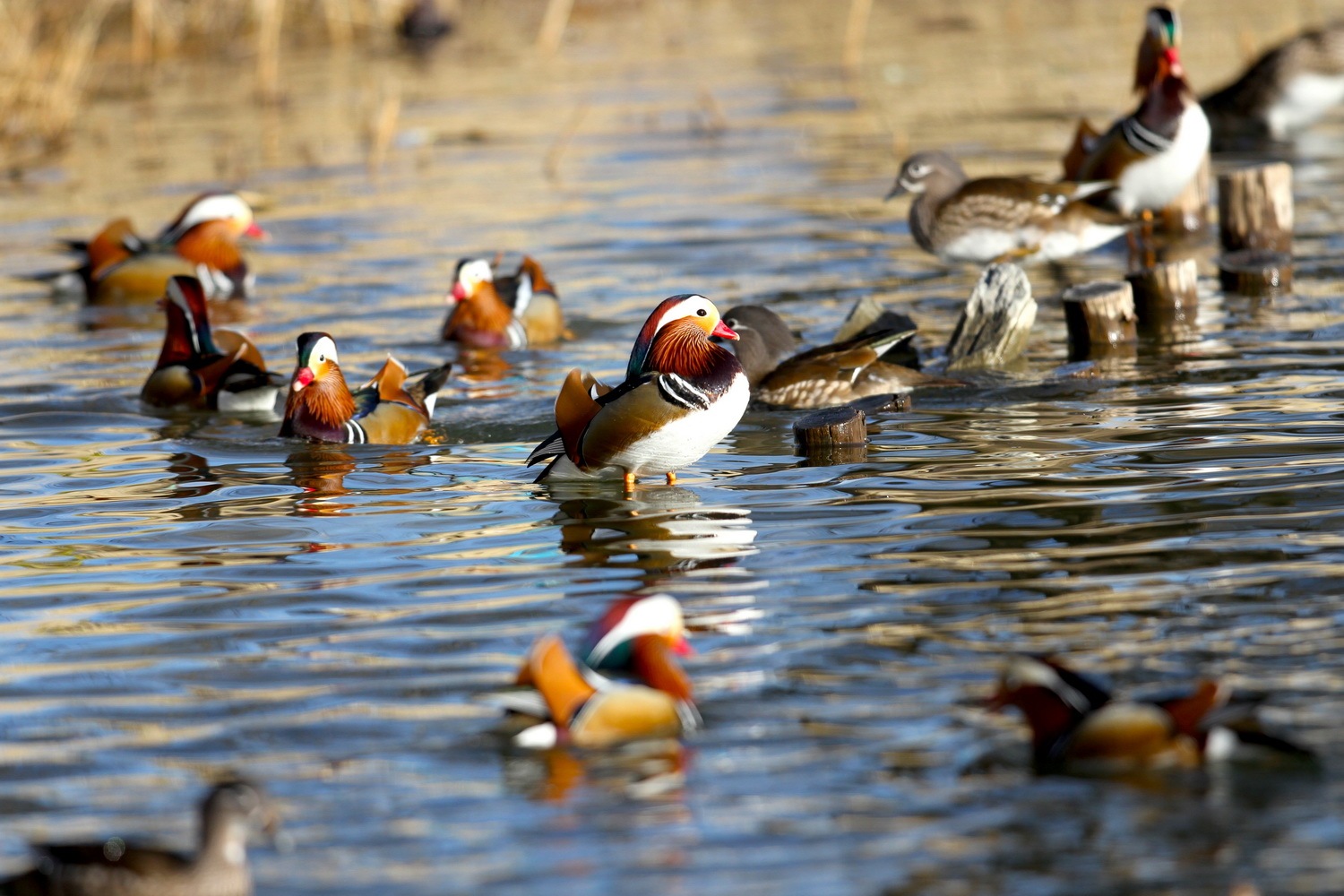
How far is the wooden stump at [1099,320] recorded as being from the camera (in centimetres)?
1072

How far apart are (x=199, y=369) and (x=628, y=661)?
6.11m

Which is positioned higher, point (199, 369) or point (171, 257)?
point (171, 257)

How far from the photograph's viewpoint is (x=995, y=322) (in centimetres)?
1060

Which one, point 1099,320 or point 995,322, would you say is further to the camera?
point 1099,320

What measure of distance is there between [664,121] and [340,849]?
56.7ft

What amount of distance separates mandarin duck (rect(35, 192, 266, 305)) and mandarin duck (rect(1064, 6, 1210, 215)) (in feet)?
22.1

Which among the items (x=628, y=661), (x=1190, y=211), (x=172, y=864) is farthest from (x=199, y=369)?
(x=1190, y=211)

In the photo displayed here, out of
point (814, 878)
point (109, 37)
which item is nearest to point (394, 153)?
point (109, 37)

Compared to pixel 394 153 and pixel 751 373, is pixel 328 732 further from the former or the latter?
pixel 394 153

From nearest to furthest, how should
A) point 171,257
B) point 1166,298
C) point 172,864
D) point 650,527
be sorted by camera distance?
1. point 172,864
2. point 650,527
3. point 1166,298
4. point 171,257

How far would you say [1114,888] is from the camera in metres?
4.44

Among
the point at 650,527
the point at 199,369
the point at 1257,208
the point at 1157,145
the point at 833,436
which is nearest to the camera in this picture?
the point at 650,527

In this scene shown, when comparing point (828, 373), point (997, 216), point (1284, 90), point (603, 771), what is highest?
point (1284, 90)

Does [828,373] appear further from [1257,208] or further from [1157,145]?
[1257,208]
